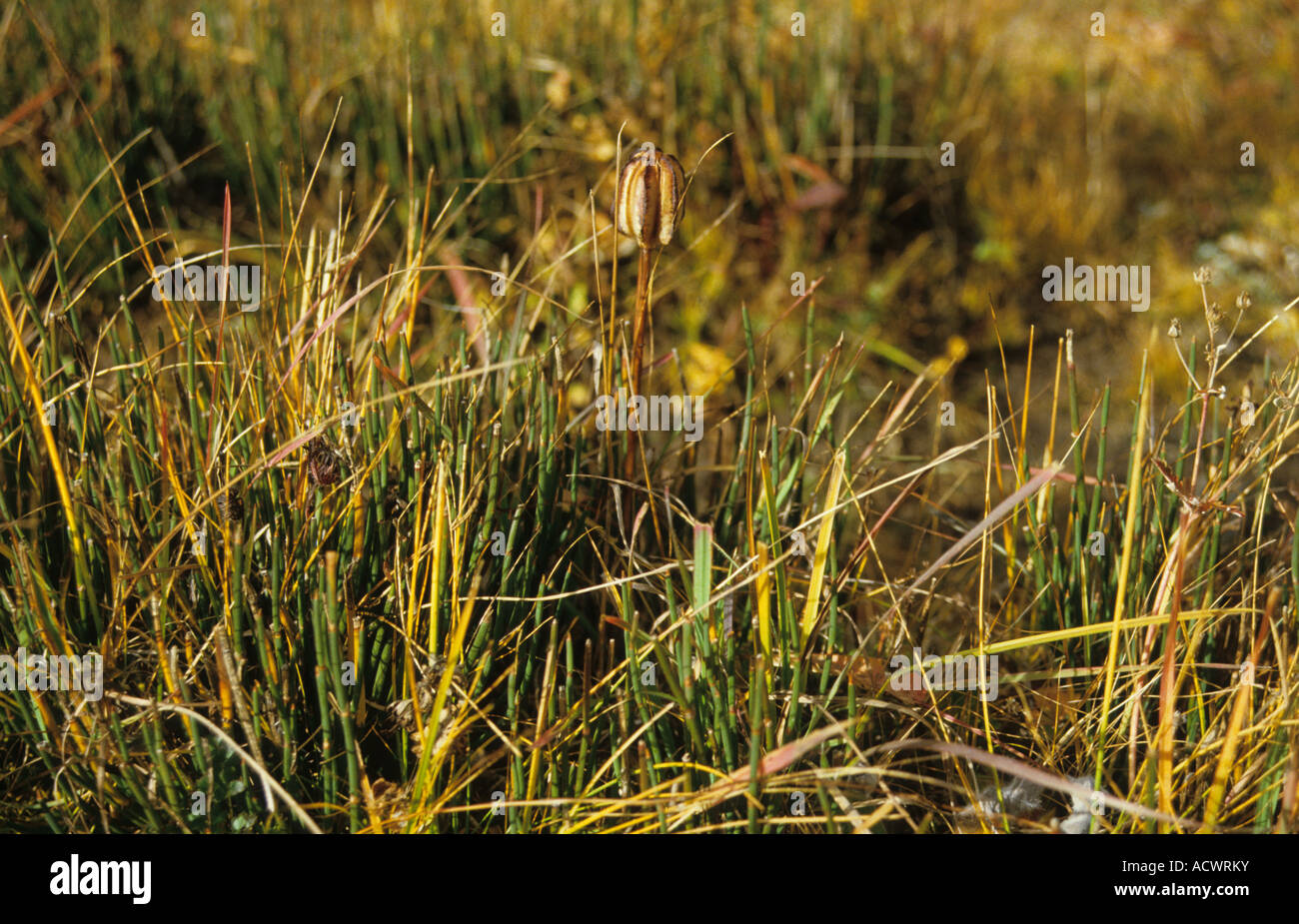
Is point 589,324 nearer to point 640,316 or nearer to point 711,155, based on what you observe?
point 640,316

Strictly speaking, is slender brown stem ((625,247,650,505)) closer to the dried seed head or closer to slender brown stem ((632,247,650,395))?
slender brown stem ((632,247,650,395))

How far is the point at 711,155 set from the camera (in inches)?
114

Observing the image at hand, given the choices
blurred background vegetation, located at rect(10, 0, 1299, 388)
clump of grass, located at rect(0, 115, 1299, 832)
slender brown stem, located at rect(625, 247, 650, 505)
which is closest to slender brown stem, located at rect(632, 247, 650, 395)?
slender brown stem, located at rect(625, 247, 650, 505)

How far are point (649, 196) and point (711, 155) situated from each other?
1.77 metres

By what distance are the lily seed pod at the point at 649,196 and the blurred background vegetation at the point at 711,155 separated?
1258 mm

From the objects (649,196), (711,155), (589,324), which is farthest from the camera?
(711,155)

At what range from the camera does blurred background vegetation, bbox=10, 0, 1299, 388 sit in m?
2.72

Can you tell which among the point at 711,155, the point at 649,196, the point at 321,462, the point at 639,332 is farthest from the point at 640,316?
the point at 711,155

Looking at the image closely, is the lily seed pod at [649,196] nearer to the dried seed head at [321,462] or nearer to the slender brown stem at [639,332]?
the slender brown stem at [639,332]

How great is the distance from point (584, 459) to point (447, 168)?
1534 mm

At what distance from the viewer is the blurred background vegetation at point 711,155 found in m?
2.72

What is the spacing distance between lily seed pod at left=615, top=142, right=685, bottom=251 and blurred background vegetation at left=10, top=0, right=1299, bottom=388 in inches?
49.5

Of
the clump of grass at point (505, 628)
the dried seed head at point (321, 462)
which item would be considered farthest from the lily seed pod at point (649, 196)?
the dried seed head at point (321, 462)
